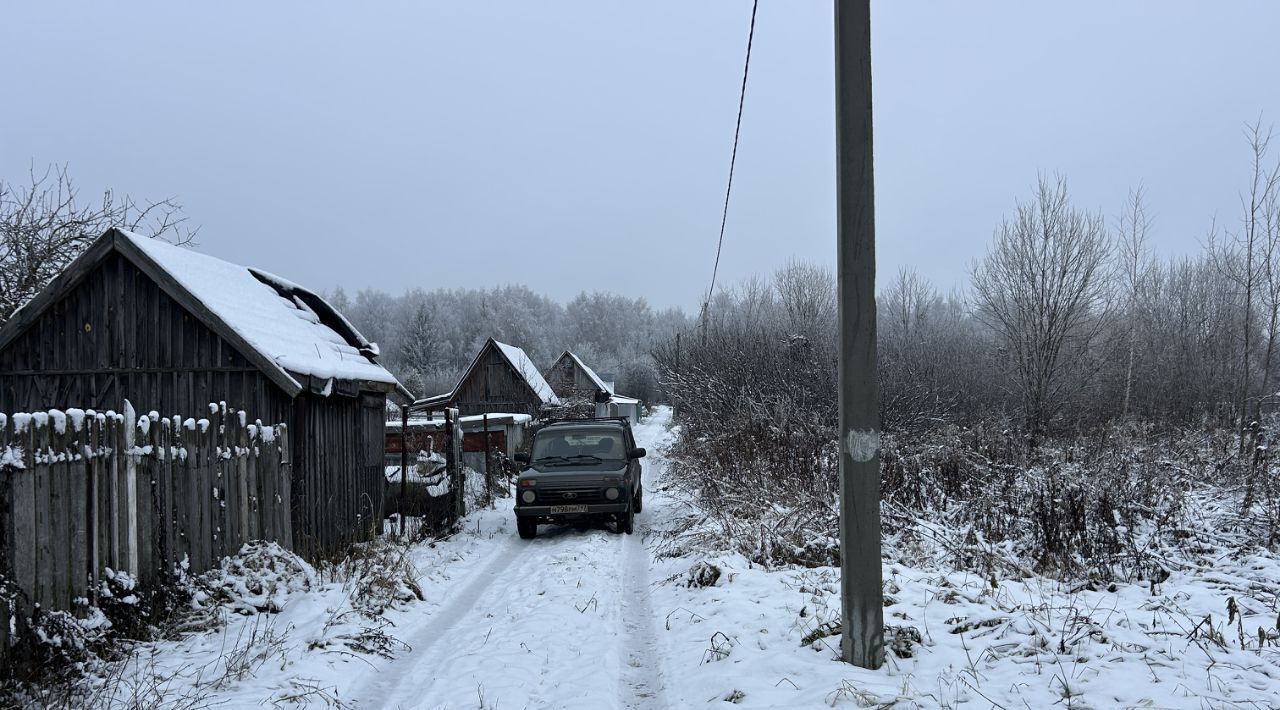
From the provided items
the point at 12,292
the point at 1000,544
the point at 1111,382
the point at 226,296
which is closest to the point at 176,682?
the point at 226,296

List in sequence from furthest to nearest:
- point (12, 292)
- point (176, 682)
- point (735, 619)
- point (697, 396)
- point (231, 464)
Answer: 1. point (697, 396)
2. point (12, 292)
3. point (231, 464)
4. point (735, 619)
5. point (176, 682)

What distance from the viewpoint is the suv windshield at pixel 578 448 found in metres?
12.4

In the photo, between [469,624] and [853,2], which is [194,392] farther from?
[853,2]

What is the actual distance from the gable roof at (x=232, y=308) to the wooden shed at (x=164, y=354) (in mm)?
21

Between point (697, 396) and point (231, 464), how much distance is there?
57.0 ft

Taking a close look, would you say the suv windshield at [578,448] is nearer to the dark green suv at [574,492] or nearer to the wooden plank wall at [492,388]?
the dark green suv at [574,492]

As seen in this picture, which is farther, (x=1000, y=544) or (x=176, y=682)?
(x=1000, y=544)

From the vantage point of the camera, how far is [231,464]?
7238 millimetres

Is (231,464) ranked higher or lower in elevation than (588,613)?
higher

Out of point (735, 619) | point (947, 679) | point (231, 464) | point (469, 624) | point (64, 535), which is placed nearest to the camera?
point (947, 679)

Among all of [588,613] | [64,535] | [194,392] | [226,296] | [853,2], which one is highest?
[853,2]

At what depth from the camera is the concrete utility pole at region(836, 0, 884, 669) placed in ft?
14.2

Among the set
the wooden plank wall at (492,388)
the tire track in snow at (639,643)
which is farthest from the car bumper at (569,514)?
the wooden plank wall at (492,388)

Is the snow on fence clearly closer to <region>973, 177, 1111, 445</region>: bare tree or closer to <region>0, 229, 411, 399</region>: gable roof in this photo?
<region>0, 229, 411, 399</region>: gable roof
